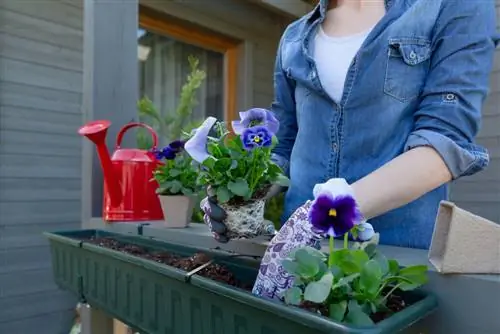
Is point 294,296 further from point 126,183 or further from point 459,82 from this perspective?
point 126,183

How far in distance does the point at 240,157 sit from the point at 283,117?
1.16 ft

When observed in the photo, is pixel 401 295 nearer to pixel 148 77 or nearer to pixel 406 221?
pixel 406 221

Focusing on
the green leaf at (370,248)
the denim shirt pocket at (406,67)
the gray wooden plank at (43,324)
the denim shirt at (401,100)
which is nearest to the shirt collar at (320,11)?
the denim shirt at (401,100)

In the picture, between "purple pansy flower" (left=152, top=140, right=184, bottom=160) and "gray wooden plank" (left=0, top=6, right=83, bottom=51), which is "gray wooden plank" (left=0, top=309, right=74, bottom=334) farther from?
"purple pansy flower" (left=152, top=140, right=184, bottom=160)

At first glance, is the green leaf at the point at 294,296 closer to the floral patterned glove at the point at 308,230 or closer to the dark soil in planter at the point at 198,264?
the floral patterned glove at the point at 308,230

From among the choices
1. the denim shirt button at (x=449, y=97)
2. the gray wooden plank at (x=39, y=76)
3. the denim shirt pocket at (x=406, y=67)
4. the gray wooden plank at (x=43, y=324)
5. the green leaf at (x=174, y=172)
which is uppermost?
the gray wooden plank at (x=39, y=76)

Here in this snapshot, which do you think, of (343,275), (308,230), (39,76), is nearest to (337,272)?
(343,275)

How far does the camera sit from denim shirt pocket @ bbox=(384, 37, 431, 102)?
763mm

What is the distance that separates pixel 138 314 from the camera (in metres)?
0.88

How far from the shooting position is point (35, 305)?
2.41m

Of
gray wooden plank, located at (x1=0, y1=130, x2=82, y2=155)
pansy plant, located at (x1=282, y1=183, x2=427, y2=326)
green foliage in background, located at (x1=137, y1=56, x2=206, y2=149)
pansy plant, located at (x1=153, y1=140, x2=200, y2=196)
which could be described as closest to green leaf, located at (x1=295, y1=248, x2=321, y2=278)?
pansy plant, located at (x1=282, y1=183, x2=427, y2=326)

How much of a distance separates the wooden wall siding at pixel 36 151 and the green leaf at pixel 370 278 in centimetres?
223

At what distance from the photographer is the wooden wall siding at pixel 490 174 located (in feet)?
7.75

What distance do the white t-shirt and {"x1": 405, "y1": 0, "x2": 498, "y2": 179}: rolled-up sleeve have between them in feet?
0.48
